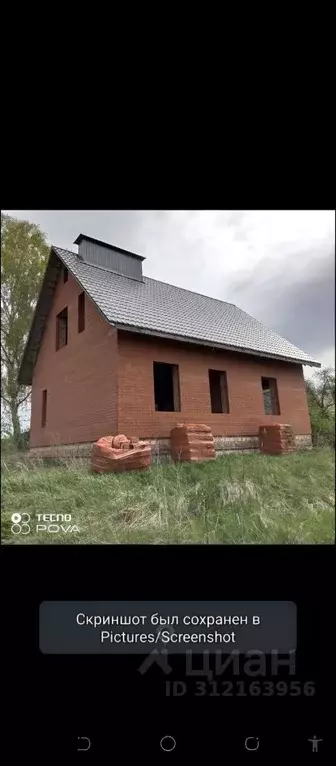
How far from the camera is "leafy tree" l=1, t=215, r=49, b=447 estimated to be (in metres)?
1.51

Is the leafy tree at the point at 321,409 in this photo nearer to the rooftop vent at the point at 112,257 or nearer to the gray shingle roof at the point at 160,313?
the gray shingle roof at the point at 160,313

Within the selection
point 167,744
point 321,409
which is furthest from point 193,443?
point 167,744

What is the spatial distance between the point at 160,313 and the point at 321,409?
1383 mm

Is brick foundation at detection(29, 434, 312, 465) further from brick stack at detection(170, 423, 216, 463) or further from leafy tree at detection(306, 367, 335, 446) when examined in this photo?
leafy tree at detection(306, 367, 335, 446)

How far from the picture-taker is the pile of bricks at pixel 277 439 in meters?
1.97

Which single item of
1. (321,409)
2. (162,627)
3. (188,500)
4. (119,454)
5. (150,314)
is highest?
(150,314)

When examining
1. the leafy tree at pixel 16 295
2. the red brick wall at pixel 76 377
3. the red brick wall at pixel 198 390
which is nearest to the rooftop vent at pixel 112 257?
the leafy tree at pixel 16 295

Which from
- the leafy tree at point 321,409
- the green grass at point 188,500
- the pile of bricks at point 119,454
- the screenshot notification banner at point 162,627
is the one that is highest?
the leafy tree at point 321,409

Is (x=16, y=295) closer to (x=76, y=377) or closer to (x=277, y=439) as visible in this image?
(x=76, y=377)

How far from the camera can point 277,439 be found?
6.83ft
